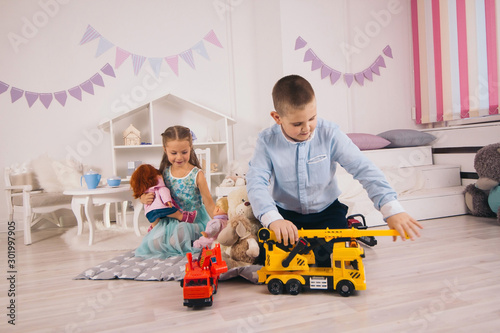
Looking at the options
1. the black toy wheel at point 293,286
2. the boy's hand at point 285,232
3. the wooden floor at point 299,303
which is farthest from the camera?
the black toy wheel at point 293,286

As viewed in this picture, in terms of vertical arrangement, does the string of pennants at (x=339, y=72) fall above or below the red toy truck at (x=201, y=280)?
above

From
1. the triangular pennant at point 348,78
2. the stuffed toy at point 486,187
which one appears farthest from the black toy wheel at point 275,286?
the triangular pennant at point 348,78

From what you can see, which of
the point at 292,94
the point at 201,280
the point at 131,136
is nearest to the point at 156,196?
the point at 201,280

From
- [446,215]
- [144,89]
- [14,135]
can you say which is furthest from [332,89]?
[14,135]

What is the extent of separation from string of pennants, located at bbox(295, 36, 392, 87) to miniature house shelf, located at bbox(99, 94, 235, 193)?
37.2 inches

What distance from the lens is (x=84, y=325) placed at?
1.28 meters

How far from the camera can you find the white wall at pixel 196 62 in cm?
354

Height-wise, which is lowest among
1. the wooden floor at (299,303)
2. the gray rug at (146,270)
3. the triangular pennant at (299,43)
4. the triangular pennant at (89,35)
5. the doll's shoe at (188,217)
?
the wooden floor at (299,303)

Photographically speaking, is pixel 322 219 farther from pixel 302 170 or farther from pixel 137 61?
pixel 137 61

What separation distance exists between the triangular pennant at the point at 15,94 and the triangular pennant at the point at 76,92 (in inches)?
15.8

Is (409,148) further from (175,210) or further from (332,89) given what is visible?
(175,210)

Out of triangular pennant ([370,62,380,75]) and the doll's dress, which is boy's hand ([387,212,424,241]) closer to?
the doll's dress

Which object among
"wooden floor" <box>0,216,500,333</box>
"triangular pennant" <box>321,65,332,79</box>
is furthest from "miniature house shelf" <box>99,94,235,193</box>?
"wooden floor" <box>0,216,500,333</box>

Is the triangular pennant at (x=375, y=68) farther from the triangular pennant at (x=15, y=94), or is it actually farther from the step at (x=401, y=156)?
the triangular pennant at (x=15, y=94)
